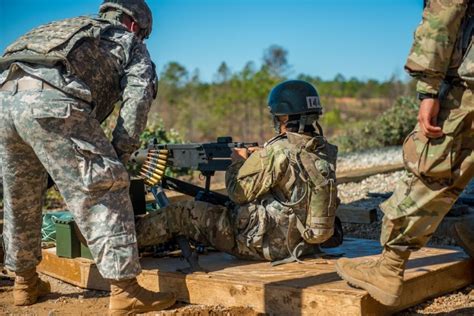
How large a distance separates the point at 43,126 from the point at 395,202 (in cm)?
205

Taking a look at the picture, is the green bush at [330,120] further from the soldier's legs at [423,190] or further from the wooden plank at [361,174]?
the soldier's legs at [423,190]

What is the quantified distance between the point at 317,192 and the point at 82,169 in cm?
152

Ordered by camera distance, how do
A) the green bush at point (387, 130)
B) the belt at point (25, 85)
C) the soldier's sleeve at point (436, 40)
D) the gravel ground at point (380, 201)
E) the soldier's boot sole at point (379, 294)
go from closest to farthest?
1. the soldier's sleeve at point (436, 40)
2. the soldier's boot sole at point (379, 294)
3. the belt at point (25, 85)
4. the gravel ground at point (380, 201)
5. the green bush at point (387, 130)

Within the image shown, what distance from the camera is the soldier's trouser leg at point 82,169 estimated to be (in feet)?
13.8

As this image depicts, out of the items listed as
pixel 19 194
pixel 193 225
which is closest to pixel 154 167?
pixel 193 225

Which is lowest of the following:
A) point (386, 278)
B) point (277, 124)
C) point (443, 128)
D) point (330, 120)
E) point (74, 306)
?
point (74, 306)

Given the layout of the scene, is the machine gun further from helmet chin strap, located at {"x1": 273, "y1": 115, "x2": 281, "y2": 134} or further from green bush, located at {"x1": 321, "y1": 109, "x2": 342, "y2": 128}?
green bush, located at {"x1": 321, "y1": 109, "x2": 342, "y2": 128}

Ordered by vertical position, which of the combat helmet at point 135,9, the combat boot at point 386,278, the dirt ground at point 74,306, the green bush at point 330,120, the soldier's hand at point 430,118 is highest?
the green bush at point 330,120

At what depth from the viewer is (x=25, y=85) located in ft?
14.2

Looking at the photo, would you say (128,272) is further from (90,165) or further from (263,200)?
(263,200)

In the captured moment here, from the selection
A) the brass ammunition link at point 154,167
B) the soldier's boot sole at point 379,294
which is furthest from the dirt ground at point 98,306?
the brass ammunition link at point 154,167

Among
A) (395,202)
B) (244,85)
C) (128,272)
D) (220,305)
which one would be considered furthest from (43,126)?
(244,85)

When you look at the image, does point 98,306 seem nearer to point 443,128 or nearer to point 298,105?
point 298,105

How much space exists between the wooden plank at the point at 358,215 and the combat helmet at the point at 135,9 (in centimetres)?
311
